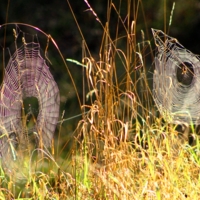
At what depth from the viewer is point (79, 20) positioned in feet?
15.8

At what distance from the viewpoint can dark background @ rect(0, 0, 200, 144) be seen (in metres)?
4.59

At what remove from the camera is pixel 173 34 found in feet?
15.3

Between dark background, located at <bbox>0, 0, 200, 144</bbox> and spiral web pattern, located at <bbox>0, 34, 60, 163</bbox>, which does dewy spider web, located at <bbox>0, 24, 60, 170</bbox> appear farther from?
dark background, located at <bbox>0, 0, 200, 144</bbox>

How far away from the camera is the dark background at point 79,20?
15.0 feet

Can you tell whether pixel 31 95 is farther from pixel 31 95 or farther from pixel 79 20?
pixel 79 20

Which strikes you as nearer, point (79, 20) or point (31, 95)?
point (31, 95)

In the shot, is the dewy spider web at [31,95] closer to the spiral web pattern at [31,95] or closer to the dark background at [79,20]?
the spiral web pattern at [31,95]

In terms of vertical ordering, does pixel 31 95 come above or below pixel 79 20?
below

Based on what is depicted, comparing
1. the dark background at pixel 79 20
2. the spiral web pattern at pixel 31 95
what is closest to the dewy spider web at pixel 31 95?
the spiral web pattern at pixel 31 95

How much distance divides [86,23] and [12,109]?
1749 millimetres

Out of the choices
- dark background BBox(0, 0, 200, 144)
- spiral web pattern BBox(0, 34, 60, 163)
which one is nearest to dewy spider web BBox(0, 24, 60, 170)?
spiral web pattern BBox(0, 34, 60, 163)

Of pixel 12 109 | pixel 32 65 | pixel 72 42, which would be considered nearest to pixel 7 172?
pixel 12 109

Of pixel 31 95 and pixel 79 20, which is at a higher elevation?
pixel 79 20

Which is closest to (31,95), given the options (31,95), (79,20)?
(31,95)
